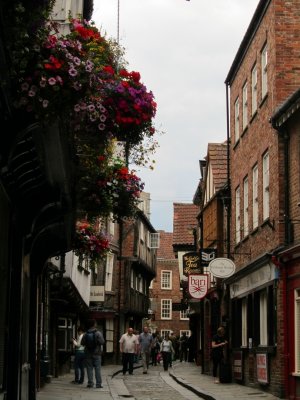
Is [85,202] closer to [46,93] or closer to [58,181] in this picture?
[58,181]

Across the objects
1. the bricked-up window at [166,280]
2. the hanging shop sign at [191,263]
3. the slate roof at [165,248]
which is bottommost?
the hanging shop sign at [191,263]

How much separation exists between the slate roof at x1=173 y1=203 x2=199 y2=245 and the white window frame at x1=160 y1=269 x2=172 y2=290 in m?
35.8

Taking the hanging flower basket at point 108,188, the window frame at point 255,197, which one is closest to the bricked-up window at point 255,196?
the window frame at point 255,197

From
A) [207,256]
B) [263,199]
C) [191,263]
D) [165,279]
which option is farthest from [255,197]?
[165,279]

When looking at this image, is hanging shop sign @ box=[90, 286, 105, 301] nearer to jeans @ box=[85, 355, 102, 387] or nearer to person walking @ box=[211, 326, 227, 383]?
person walking @ box=[211, 326, 227, 383]

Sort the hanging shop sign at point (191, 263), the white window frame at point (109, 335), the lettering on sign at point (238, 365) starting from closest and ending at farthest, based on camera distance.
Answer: the lettering on sign at point (238, 365), the hanging shop sign at point (191, 263), the white window frame at point (109, 335)

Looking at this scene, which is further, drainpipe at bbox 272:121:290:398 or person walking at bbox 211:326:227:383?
person walking at bbox 211:326:227:383

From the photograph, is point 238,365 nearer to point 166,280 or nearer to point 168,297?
point 168,297

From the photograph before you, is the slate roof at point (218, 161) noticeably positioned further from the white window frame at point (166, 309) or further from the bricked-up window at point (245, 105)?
the white window frame at point (166, 309)

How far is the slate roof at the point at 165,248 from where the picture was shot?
89.1 m

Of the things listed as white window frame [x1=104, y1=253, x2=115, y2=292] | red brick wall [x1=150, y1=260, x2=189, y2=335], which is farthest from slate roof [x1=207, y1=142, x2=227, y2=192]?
red brick wall [x1=150, y1=260, x2=189, y2=335]

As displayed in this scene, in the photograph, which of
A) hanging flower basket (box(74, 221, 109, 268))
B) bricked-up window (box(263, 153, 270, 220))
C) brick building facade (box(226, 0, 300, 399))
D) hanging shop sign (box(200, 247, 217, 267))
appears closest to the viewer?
hanging flower basket (box(74, 221, 109, 268))

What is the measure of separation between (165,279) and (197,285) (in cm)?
6129

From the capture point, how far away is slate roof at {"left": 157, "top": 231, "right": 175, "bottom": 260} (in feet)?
292
